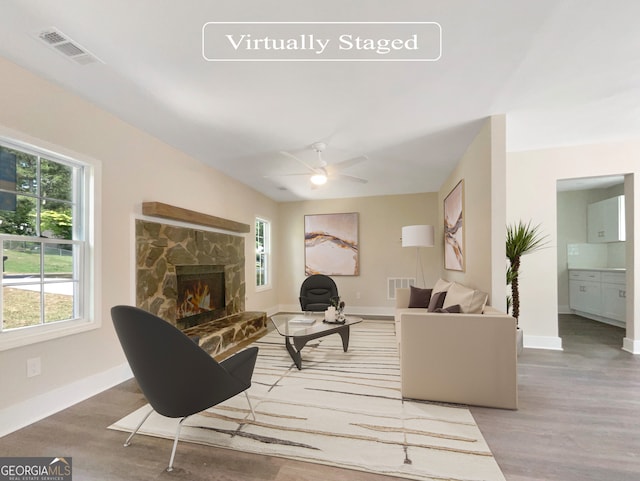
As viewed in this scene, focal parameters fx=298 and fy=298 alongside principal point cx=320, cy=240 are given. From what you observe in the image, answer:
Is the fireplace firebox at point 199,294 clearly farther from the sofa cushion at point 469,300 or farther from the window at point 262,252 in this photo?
the sofa cushion at point 469,300

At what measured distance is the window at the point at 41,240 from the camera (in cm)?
214

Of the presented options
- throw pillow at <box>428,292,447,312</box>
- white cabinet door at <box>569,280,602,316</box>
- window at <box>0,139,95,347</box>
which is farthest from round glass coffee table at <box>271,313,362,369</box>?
white cabinet door at <box>569,280,602,316</box>

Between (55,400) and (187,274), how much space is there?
176 centimetres

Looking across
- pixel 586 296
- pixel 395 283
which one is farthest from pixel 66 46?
pixel 586 296

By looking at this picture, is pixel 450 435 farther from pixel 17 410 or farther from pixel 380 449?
pixel 17 410

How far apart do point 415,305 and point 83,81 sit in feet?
14.2

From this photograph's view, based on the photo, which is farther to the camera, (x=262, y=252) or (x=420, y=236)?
(x=262, y=252)

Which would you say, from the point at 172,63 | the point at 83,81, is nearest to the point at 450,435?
the point at 172,63

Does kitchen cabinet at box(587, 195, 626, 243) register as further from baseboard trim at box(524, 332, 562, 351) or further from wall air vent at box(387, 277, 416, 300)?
wall air vent at box(387, 277, 416, 300)

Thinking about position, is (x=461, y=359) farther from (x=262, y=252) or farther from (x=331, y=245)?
(x=262, y=252)

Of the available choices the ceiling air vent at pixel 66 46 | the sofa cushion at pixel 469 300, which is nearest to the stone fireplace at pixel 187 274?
the ceiling air vent at pixel 66 46

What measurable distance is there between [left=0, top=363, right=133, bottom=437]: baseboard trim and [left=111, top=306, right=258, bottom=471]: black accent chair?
95cm

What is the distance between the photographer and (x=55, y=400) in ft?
7.48

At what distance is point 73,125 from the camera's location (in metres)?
2.51
